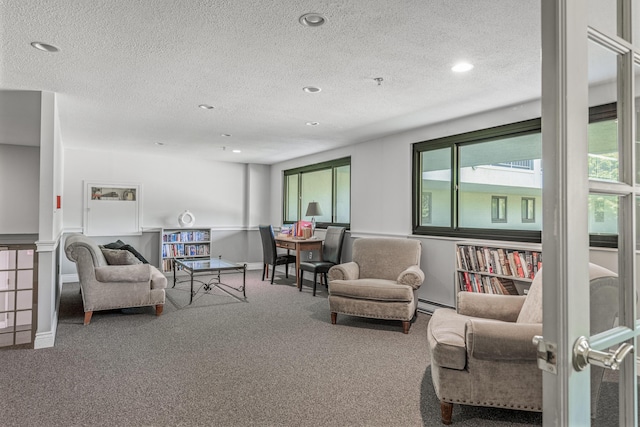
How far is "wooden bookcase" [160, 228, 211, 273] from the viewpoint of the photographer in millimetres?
6979

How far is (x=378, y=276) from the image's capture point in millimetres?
4492

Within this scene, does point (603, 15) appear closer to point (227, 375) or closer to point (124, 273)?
point (227, 375)

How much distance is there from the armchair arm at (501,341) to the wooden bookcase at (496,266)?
5.25ft

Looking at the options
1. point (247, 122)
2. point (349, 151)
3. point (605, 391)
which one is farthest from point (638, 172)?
point (349, 151)

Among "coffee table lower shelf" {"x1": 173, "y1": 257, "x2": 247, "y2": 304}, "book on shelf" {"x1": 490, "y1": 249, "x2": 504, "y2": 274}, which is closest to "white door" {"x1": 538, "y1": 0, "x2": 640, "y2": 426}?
"book on shelf" {"x1": 490, "y1": 249, "x2": 504, "y2": 274}

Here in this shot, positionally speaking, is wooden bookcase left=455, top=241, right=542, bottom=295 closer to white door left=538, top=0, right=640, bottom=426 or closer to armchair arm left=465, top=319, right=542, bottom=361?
armchair arm left=465, top=319, right=542, bottom=361

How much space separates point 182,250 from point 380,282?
440 centimetres

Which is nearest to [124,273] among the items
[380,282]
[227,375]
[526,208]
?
[227,375]

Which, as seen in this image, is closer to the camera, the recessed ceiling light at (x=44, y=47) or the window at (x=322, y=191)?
the recessed ceiling light at (x=44, y=47)

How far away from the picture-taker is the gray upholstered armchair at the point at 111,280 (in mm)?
4023

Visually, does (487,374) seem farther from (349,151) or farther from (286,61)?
(349,151)

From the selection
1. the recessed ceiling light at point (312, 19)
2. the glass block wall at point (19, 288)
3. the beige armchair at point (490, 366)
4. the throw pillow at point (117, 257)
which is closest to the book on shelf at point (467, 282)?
the beige armchair at point (490, 366)

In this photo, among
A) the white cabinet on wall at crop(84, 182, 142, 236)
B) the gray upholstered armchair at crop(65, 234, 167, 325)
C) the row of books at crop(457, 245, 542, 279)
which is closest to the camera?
the row of books at crop(457, 245, 542, 279)

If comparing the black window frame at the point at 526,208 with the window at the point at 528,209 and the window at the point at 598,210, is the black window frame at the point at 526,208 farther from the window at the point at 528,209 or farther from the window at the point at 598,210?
the window at the point at 598,210
